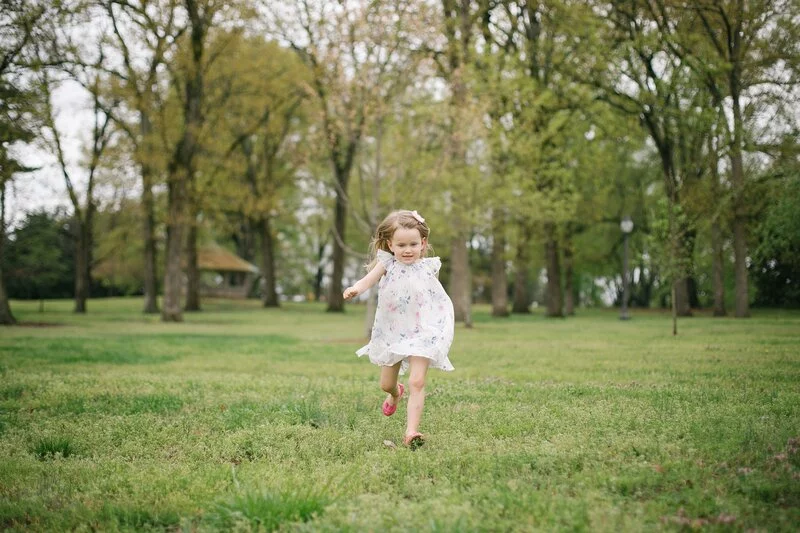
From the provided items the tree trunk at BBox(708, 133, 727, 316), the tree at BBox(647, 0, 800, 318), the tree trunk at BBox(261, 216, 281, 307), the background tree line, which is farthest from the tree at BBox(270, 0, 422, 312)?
the tree trunk at BBox(261, 216, 281, 307)

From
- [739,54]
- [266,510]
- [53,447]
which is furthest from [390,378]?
[739,54]

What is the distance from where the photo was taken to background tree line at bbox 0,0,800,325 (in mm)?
18781

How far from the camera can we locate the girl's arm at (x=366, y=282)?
5672 millimetres

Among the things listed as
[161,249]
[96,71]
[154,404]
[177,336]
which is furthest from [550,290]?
[161,249]

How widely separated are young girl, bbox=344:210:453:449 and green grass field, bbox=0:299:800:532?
0.64 metres

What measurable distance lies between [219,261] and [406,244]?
53.1 metres

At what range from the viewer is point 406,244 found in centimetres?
597

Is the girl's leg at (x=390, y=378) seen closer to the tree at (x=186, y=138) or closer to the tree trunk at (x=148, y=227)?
the tree at (x=186, y=138)

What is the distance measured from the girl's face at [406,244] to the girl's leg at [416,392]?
91 cm

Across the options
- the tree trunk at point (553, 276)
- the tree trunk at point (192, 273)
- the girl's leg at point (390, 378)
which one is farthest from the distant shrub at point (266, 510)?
the tree trunk at point (192, 273)

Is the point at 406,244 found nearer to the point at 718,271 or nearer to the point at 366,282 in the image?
the point at 366,282

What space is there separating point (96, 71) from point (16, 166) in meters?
12.5

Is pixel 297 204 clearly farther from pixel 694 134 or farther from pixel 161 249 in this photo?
pixel 694 134

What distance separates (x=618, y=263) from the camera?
45531 millimetres
